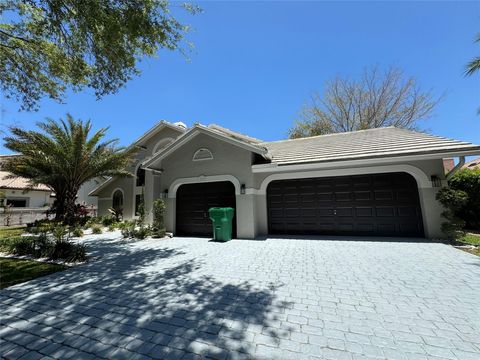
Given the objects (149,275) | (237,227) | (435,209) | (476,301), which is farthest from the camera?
(237,227)

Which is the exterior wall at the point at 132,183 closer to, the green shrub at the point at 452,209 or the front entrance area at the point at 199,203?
the front entrance area at the point at 199,203

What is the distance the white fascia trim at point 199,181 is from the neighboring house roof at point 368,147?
2.34 m

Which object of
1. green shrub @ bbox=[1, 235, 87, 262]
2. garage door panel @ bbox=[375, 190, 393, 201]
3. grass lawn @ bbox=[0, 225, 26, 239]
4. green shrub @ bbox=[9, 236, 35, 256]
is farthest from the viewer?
grass lawn @ bbox=[0, 225, 26, 239]

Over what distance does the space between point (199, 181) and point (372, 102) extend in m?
20.5

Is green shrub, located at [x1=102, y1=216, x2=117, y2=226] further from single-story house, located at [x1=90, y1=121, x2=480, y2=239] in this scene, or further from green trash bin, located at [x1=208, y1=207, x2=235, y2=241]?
green trash bin, located at [x1=208, y1=207, x2=235, y2=241]

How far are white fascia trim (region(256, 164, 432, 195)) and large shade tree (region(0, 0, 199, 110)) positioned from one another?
23.6 ft

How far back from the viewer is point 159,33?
24.5ft

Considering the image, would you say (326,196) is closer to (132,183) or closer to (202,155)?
(202,155)

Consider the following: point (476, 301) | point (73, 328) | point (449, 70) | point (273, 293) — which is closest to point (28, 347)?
point (73, 328)

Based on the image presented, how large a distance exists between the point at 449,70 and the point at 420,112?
8.18 metres

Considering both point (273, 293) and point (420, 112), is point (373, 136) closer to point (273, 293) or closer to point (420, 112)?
point (273, 293)

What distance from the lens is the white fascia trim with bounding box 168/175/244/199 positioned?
35.7 feet

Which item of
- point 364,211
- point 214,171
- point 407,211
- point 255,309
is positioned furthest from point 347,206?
point 255,309

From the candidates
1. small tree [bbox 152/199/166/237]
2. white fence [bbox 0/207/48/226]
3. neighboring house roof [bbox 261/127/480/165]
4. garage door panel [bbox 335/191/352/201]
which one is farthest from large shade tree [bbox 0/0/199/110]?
white fence [bbox 0/207/48/226]
